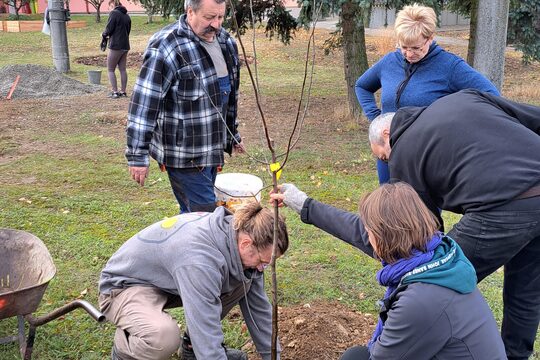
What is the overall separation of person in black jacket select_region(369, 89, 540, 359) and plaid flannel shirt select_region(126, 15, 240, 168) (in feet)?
3.92

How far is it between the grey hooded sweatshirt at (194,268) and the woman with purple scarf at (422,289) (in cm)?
76

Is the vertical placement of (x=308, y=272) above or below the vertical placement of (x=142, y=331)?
below

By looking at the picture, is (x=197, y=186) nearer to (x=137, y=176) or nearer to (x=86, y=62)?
(x=137, y=176)

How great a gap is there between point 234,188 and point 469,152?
1872mm

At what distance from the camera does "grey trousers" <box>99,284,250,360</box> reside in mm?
2805

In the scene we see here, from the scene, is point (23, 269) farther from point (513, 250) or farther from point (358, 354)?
point (513, 250)

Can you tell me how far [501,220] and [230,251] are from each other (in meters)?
1.17

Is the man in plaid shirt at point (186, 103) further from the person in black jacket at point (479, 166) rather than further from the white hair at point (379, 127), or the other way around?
the person in black jacket at point (479, 166)

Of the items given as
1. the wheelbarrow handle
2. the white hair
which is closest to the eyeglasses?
the white hair

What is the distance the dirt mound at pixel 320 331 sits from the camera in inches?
137

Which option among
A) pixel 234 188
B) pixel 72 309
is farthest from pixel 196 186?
pixel 72 309

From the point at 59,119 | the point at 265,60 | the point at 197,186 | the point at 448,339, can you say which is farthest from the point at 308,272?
the point at 265,60

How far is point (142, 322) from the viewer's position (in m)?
2.81

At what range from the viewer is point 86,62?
18.1m
